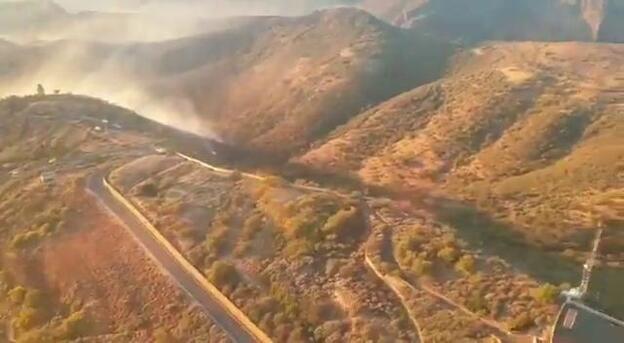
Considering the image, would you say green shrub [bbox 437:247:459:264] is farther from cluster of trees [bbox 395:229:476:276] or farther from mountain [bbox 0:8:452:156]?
mountain [bbox 0:8:452:156]

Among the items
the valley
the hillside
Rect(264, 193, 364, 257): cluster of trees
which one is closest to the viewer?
the valley

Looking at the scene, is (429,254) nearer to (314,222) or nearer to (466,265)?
(466,265)

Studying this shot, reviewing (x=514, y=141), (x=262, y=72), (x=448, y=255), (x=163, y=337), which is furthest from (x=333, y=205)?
(x=262, y=72)

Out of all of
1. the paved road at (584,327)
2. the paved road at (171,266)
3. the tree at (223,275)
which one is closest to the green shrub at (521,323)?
the paved road at (584,327)

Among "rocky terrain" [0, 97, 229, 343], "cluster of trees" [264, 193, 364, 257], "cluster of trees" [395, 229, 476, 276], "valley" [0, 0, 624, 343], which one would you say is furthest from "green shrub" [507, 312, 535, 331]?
"rocky terrain" [0, 97, 229, 343]

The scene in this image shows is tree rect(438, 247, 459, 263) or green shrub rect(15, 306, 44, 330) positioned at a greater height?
tree rect(438, 247, 459, 263)

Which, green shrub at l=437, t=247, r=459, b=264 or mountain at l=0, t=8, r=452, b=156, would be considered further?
mountain at l=0, t=8, r=452, b=156
